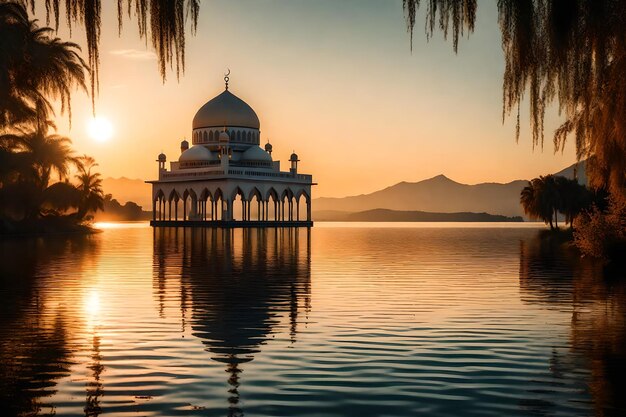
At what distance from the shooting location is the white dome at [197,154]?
118 meters

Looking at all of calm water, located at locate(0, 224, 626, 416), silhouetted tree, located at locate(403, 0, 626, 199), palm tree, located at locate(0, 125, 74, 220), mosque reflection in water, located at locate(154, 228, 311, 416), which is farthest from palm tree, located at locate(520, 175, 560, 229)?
silhouetted tree, located at locate(403, 0, 626, 199)

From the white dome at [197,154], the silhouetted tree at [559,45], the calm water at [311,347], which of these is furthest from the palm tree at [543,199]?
the silhouetted tree at [559,45]

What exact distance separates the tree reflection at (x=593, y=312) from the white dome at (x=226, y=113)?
9504cm

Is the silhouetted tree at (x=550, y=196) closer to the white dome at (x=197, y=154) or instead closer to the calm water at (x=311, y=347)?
the calm water at (x=311, y=347)

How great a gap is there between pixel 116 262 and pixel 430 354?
21554 mm

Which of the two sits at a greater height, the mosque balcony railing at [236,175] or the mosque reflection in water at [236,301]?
the mosque balcony railing at [236,175]

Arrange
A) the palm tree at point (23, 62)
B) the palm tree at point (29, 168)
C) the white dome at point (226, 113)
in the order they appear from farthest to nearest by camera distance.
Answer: the white dome at point (226, 113) → the palm tree at point (29, 168) → the palm tree at point (23, 62)

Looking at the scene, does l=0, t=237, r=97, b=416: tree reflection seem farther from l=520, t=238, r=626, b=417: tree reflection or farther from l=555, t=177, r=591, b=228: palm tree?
l=555, t=177, r=591, b=228: palm tree

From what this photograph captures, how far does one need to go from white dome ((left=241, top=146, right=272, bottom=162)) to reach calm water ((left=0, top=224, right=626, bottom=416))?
321ft

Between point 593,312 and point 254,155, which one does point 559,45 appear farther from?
point 254,155

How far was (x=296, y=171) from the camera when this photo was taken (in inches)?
4884

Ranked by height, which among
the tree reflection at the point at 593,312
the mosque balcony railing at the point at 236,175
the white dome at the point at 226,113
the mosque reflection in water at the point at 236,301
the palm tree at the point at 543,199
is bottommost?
the tree reflection at the point at 593,312

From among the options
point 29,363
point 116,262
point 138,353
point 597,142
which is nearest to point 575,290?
point 597,142

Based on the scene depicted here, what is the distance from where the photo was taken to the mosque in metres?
111
